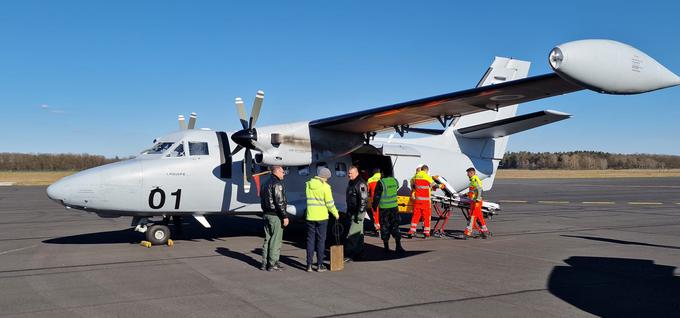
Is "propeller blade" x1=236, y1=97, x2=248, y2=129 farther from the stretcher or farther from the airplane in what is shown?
the stretcher

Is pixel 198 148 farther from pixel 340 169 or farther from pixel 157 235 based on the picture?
pixel 340 169

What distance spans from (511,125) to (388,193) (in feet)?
16.4

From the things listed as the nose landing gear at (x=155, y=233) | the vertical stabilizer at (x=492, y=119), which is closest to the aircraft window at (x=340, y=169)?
the vertical stabilizer at (x=492, y=119)

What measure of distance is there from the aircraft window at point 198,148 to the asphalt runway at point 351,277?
2.07m

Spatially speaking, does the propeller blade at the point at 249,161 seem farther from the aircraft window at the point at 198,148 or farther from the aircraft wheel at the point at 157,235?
the aircraft wheel at the point at 157,235

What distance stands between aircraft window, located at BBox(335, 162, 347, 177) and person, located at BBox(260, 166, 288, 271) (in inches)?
200

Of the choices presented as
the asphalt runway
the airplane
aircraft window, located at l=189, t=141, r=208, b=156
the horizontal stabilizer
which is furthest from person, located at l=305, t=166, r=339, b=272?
the horizontal stabilizer

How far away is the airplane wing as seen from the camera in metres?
8.66

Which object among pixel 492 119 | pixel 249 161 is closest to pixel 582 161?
pixel 492 119

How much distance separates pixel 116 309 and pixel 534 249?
8269mm

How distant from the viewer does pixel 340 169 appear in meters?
13.7

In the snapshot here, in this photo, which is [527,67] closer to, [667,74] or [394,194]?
[394,194]

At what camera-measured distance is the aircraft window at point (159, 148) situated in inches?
464

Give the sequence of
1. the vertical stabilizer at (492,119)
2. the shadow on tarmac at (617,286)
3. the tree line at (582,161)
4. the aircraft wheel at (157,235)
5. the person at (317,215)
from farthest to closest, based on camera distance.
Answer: the tree line at (582,161) → the vertical stabilizer at (492,119) → the aircraft wheel at (157,235) → the person at (317,215) → the shadow on tarmac at (617,286)
